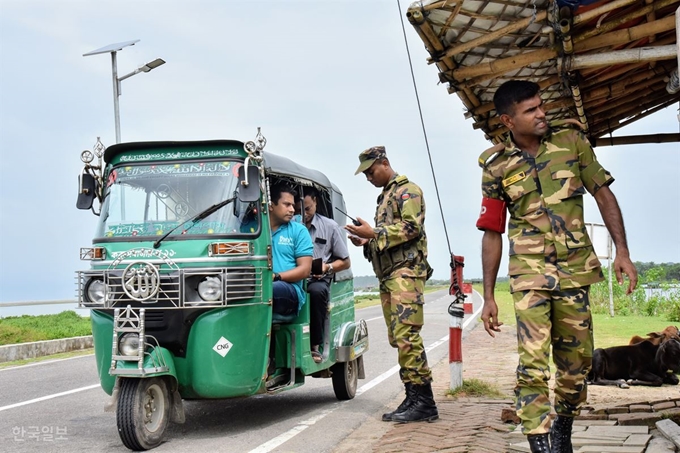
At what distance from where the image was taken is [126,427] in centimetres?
581

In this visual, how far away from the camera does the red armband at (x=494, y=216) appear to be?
5.00 m

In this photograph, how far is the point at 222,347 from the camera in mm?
6191

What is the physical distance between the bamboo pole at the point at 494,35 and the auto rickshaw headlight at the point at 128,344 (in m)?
3.26

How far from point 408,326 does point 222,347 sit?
168 centimetres

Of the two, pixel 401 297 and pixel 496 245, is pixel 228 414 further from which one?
pixel 496 245

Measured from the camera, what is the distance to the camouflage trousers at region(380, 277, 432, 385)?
22.5 ft

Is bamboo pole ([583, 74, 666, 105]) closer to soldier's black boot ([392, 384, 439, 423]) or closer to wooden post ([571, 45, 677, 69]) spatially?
wooden post ([571, 45, 677, 69])

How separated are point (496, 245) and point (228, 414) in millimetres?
3804

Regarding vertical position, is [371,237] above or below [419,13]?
below

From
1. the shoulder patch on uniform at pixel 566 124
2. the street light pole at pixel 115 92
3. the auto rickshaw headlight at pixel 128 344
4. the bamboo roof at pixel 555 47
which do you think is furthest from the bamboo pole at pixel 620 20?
the street light pole at pixel 115 92

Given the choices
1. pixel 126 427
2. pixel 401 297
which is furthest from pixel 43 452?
pixel 401 297

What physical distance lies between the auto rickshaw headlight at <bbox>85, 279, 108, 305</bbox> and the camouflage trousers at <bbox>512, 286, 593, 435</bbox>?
11.2 ft

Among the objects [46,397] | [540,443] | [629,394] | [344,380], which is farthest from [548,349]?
[46,397]

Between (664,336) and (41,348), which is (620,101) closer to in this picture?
(664,336)
